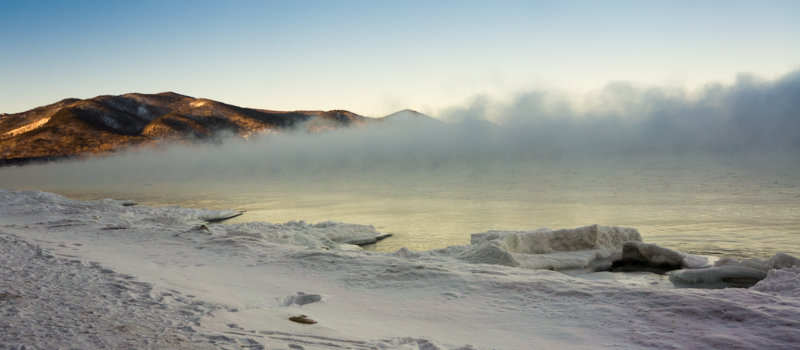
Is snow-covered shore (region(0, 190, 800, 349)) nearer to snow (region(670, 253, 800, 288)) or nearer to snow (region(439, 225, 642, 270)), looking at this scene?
snow (region(670, 253, 800, 288))

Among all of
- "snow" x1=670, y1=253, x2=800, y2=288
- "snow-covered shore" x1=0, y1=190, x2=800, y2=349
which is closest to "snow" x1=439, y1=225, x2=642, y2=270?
"snow-covered shore" x1=0, y1=190, x2=800, y2=349

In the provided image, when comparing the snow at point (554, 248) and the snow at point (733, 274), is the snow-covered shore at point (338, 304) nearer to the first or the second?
the snow at point (733, 274)

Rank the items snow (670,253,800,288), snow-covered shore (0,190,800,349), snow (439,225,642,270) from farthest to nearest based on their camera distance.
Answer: snow (439,225,642,270) < snow (670,253,800,288) < snow-covered shore (0,190,800,349)

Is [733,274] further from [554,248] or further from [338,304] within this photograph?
[338,304]

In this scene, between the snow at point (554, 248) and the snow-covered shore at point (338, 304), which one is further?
the snow at point (554, 248)

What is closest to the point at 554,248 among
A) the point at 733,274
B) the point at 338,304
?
the point at 733,274

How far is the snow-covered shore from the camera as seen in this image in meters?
3.96

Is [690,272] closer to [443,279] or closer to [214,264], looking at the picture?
[443,279]

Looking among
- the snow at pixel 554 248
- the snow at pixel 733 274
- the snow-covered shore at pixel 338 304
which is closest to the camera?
the snow-covered shore at pixel 338 304

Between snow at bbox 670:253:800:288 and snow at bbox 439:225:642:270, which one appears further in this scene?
snow at bbox 439:225:642:270

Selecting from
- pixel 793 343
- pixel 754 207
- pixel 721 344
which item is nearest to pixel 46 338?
pixel 721 344

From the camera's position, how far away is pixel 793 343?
407 centimetres

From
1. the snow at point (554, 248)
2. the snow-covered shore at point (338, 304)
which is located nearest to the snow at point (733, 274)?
the snow-covered shore at point (338, 304)

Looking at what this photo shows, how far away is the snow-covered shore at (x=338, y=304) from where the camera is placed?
3965mm
